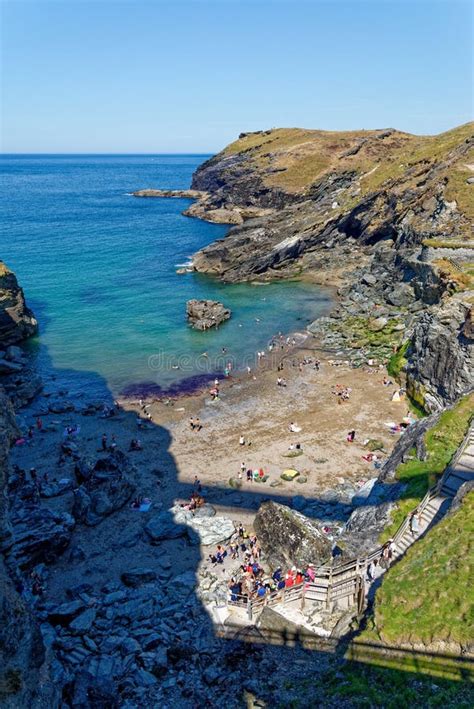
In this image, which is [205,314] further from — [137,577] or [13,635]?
[13,635]

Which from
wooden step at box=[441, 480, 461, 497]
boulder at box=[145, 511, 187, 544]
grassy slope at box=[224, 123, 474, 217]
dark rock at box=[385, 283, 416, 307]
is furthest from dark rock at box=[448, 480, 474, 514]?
grassy slope at box=[224, 123, 474, 217]

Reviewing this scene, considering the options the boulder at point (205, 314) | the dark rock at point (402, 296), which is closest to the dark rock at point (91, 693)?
the boulder at point (205, 314)

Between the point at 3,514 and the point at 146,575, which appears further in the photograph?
the point at 146,575

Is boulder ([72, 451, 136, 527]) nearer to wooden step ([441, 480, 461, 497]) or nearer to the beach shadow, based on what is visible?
the beach shadow

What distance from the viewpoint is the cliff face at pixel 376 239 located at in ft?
120

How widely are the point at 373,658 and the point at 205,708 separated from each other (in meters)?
5.67

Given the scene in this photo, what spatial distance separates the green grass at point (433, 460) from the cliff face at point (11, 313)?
42224 millimetres

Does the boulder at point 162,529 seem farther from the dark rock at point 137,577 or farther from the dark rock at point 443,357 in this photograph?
the dark rock at point 443,357

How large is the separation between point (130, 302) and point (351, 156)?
78.7 m

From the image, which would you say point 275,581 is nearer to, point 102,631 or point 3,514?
point 102,631

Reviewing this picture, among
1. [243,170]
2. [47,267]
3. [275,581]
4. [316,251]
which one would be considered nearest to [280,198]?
[243,170]

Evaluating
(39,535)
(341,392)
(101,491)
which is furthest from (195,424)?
(39,535)

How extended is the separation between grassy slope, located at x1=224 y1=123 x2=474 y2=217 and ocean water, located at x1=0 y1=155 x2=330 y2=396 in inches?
882

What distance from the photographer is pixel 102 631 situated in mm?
18156
